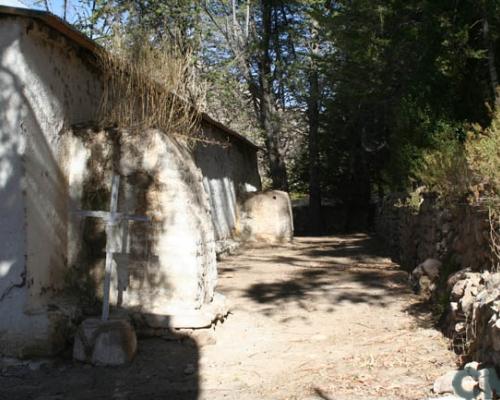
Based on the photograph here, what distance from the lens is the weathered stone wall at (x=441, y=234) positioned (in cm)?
487

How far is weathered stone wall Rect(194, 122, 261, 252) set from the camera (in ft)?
36.0

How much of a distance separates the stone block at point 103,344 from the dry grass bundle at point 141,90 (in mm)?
1947

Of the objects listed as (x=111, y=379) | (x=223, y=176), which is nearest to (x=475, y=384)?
(x=111, y=379)

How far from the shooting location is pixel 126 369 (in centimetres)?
456

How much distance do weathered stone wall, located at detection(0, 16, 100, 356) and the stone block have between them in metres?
0.24

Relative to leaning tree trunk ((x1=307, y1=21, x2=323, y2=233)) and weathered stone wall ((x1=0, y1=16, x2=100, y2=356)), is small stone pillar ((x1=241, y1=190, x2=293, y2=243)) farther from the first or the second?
weathered stone wall ((x1=0, y1=16, x2=100, y2=356))

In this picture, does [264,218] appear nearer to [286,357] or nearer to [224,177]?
[224,177]

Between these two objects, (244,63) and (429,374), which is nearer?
(429,374)

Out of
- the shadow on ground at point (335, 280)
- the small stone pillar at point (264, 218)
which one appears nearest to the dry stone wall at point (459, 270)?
the shadow on ground at point (335, 280)

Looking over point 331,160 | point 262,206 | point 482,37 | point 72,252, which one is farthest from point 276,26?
point 72,252

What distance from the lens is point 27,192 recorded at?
4688 mm

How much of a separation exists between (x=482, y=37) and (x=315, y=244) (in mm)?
6315

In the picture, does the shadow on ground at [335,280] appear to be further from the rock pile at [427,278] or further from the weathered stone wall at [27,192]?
the weathered stone wall at [27,192]

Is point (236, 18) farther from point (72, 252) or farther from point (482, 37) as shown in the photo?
point (72, 252)
